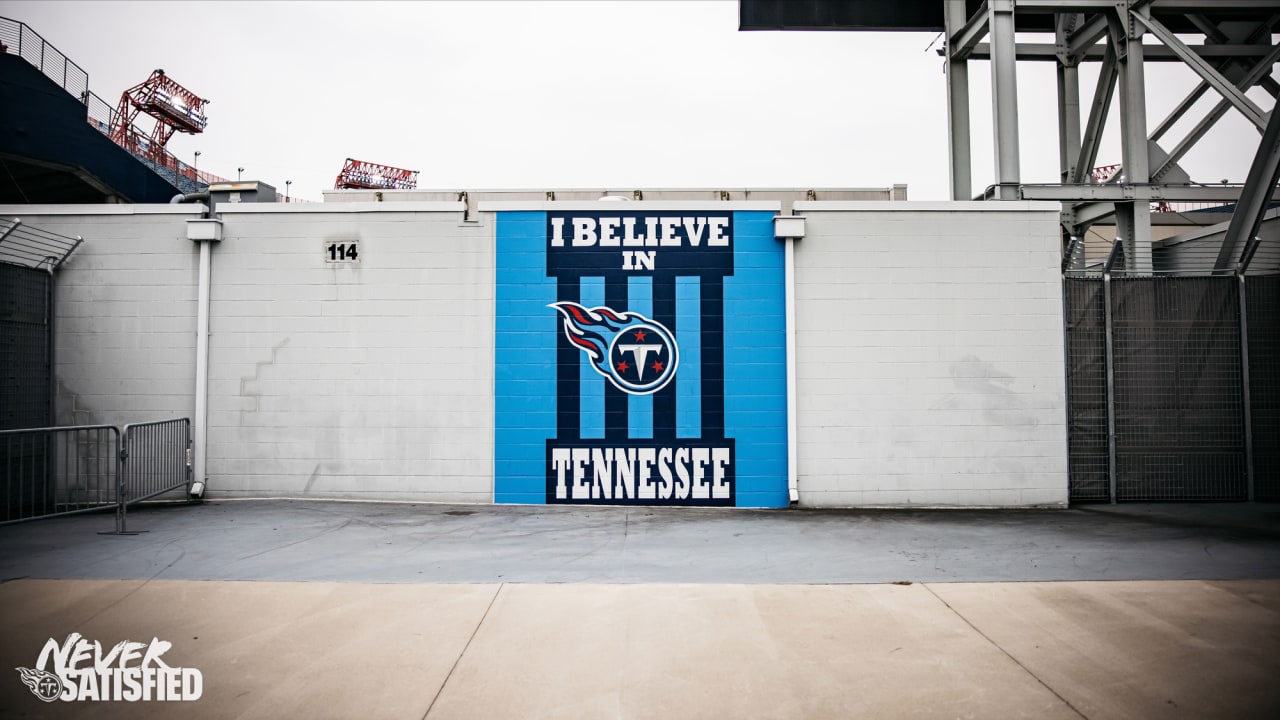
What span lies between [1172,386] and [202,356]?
1538 centimetres

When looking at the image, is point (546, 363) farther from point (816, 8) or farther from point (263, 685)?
point (816, 8)

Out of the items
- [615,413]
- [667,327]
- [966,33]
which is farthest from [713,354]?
[966,33]

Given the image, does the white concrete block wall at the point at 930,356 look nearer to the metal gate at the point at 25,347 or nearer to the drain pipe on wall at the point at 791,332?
the drain pipe on wall at the point at 791,332

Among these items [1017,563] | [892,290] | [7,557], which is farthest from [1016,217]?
[7,557]

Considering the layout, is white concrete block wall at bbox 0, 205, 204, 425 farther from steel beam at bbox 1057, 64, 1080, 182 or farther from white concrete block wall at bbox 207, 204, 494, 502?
steel beam at bbox 1057, 64, 1080, 182

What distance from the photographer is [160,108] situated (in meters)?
47.1

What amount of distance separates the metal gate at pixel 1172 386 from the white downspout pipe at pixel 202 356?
44.9ft

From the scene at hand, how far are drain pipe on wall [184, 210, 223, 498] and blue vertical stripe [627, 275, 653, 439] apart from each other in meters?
6.73

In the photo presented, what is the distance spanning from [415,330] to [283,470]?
306 cm

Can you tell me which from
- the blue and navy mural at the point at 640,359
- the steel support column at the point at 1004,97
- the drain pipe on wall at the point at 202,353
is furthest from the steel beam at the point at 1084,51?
the drain pipe on wall at the point at 202,353

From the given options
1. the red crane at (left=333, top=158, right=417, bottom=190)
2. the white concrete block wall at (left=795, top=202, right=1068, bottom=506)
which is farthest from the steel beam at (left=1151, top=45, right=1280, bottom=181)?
the red crane at (left=333, top=158, right=417, bottom=190)

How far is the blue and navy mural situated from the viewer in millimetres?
10242

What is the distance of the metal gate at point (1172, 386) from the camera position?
33.6ft

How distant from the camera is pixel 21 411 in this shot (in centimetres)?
985
